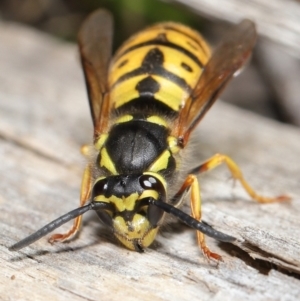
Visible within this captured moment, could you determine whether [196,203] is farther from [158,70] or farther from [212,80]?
[158,70]

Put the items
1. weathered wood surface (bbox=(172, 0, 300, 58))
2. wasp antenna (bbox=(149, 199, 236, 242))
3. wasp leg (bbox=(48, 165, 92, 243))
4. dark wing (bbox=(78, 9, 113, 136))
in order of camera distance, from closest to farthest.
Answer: wasp antenna (bbox=(149, 199, 236, 242))
wasp leg (bbox=(48, 165, 92, 243))
dark wing (bbox=(78, 9, 113, 136))
weathered wood surface (bbox=(172, 0, 300, 58))

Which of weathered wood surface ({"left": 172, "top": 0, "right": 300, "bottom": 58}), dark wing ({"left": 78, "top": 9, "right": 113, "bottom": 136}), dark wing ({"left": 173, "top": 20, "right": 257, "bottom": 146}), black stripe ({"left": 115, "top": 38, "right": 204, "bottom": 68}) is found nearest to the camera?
dark wing ({"left": 173, "top": 20, "right": 257, "bottom": 146})

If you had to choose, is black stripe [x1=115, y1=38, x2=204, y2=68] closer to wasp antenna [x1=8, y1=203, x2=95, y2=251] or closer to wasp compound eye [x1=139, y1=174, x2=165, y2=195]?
wasp compound eye [x1=139, y1=174, x2=165, y2=195]

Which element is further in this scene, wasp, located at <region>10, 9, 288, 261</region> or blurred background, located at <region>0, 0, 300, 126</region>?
blurred background, located at <region>0, 0, 300, 126</region>

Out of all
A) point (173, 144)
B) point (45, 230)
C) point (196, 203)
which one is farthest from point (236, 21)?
point (45, 230)

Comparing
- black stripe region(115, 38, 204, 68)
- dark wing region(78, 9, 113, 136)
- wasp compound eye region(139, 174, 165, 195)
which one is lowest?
wasp compound eye region(139, 174, 165, 195)

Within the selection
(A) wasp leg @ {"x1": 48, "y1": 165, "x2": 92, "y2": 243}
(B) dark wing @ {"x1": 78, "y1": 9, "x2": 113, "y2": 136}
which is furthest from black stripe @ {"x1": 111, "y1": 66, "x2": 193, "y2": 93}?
(A) wasp leg @ {"x1": 48, "y1": 165, "x2": 92, "y2": 243}

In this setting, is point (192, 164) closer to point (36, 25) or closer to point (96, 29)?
point (96, 29)

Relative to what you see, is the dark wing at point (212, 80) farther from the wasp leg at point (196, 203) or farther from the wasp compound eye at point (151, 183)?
the wasp compound eye at point (151, 183)
